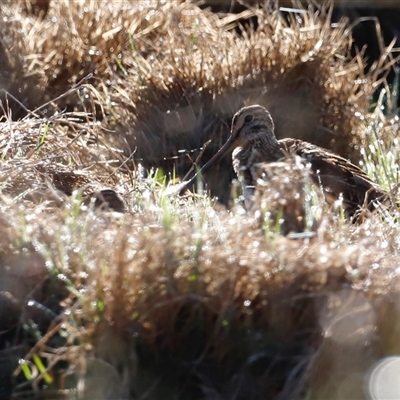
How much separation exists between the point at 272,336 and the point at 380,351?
17.4 inches

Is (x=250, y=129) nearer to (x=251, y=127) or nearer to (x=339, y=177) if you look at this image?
(x=251, y=127)

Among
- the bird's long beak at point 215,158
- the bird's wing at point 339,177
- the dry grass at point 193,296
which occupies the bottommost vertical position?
the bird's long beak at point 215,158

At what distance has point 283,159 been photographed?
5.56 m

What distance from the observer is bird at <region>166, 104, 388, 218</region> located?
581cm

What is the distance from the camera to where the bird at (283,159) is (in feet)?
19.1

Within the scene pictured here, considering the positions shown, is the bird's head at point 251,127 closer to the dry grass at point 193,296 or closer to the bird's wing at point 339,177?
the bird's wing at point 339,177

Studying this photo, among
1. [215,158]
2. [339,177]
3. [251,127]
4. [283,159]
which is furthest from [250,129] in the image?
[283,159]

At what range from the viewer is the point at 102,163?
6.05 m

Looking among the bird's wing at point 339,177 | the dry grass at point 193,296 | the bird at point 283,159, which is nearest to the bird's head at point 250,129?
the bird at point 283,159

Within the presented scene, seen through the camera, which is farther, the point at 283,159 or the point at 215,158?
the point at 215,158

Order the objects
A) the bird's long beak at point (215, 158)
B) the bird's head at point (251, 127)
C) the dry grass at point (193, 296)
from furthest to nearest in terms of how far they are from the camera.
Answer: the bird's head at point (251, 127), the bird's long beak at point (215, 158), the dry grass at point (193, 296)

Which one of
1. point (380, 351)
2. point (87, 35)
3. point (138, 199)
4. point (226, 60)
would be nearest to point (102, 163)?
point (138, 199)

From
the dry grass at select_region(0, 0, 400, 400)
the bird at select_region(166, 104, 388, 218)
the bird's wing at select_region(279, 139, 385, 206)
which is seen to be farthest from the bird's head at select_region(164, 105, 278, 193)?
the dry grass at select_region(0, 0, 400, 400)

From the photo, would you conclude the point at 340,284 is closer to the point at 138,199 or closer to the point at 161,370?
the point at 161,370
